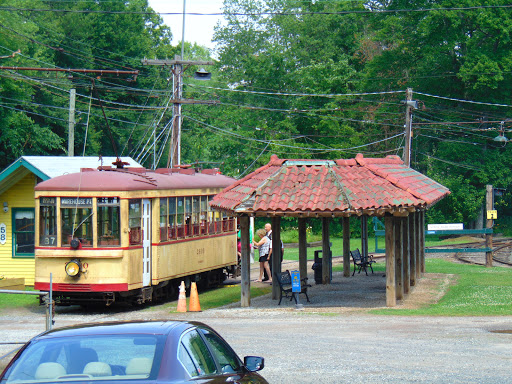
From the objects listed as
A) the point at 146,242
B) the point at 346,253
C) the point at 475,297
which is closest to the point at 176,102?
the point at 346,253

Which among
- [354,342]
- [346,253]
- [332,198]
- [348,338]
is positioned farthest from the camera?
[346,253]

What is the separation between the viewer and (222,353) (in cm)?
664

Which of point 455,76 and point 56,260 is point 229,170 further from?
point 56,260

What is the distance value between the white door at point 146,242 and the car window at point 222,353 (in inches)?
532

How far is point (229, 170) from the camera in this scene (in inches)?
2221

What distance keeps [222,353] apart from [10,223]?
19.6 metres

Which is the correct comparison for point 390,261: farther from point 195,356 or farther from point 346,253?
point 195,356

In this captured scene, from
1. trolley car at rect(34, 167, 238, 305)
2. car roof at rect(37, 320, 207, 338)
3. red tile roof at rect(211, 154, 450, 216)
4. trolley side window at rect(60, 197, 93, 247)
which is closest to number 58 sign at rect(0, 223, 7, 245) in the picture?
trolley car at rect(34, 167, 238, 305)

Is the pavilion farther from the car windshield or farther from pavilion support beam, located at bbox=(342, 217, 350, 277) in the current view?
the car windshield

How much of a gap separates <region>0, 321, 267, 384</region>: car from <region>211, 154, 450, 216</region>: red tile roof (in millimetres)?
12048

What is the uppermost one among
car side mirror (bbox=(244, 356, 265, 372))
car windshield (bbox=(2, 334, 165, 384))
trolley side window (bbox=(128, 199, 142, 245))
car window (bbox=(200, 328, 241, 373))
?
trolley side window (bbox=(128, 199, 142, 245))

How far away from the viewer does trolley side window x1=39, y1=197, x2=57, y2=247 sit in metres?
19.3

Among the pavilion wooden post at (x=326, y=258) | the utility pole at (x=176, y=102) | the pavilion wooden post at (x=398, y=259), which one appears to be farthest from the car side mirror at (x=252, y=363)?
the utility pole at (x=176, y=102)

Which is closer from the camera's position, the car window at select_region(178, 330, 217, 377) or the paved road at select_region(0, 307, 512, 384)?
the car window at select_region(178, 330, 217, 377)
